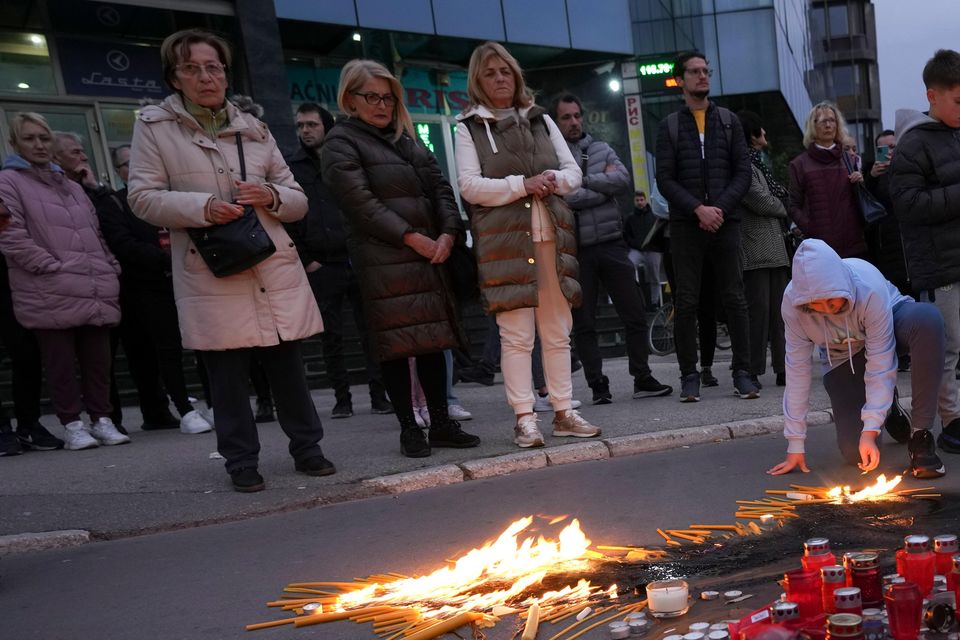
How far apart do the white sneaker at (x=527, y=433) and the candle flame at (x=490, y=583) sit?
1908 mm

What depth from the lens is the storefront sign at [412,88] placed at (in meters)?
17.2

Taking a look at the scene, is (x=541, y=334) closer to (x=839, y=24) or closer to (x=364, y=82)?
(x=364, y=82)

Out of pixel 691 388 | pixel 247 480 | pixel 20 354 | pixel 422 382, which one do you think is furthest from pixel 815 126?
pixel 20 354

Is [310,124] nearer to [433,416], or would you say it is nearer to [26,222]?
[26,222]

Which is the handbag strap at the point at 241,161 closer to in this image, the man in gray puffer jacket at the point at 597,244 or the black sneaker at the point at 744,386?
the man in gray puffer jacket at the point at 597,244

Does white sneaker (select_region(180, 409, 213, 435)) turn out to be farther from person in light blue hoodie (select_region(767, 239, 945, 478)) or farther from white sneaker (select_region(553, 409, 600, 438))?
person in light blue hoodie (select_region(767, 239, 945, 478))

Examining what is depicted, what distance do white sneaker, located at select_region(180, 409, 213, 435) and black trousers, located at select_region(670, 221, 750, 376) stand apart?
3.78 metres

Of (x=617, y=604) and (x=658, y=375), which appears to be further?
(x=658, y=375)

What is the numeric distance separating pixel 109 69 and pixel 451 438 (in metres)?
11.5

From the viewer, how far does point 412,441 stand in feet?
19.1

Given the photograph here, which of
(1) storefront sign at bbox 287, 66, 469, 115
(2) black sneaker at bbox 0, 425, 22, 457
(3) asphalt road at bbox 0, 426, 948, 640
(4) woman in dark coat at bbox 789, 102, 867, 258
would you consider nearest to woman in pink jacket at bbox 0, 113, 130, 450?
(2) black sneaker at bbox 0, 425, 22, 457

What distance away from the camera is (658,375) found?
32.2ft

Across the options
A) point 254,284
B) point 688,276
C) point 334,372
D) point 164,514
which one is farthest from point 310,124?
point 164,514

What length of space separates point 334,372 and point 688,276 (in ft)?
9.80
